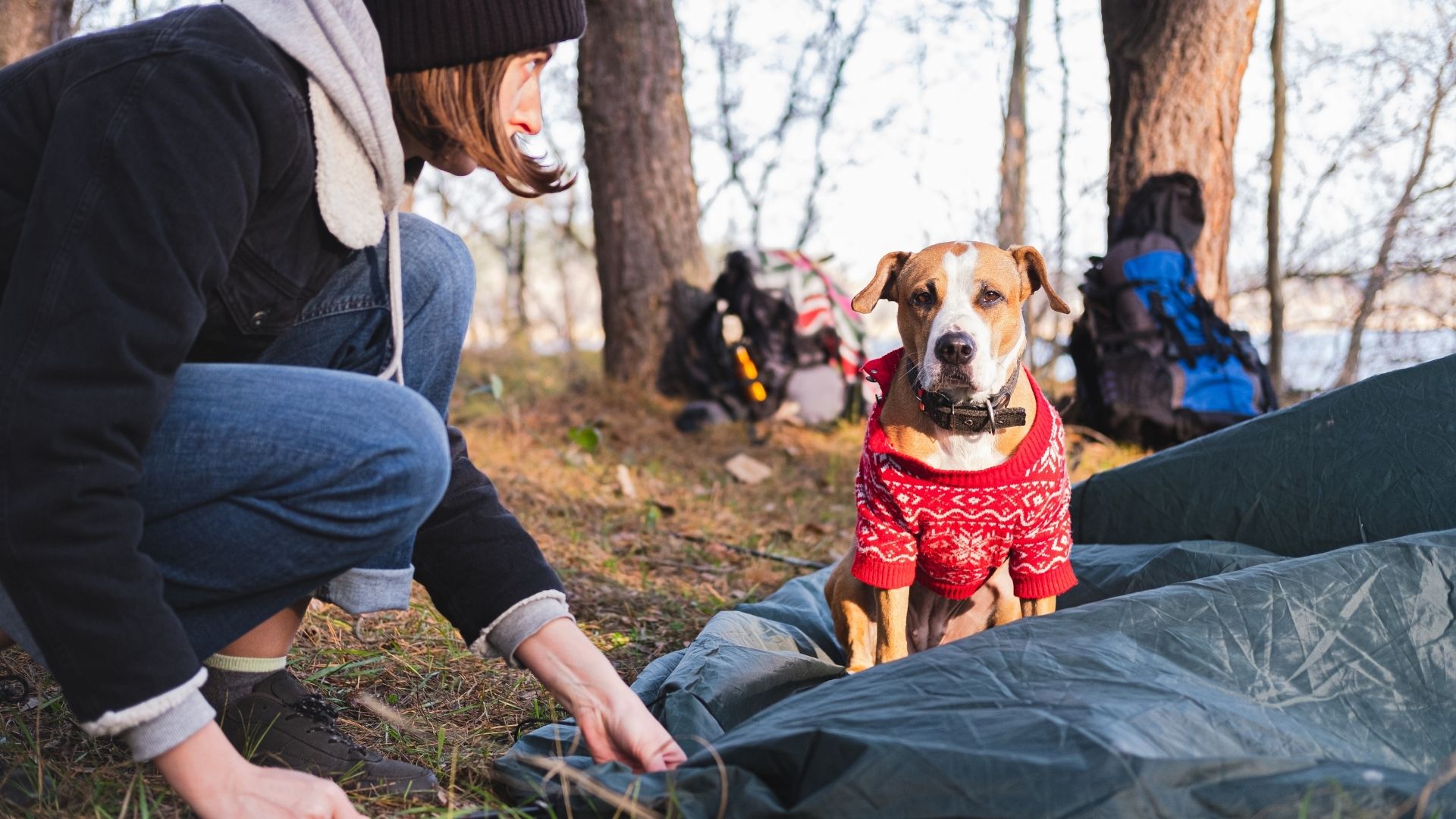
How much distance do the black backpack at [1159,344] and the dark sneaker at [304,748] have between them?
405 centimetres

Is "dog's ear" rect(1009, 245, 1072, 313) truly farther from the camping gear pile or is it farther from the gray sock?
the camping gear pile

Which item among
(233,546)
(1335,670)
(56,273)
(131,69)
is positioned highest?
(131,69)

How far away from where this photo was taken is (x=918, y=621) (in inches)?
110

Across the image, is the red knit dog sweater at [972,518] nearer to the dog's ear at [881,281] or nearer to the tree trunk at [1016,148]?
the dog's ear at [881,281]

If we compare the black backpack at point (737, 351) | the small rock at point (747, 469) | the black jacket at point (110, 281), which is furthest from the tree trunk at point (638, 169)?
the black jacket at point (110, 281)

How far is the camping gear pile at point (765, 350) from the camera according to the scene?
5.79 metres

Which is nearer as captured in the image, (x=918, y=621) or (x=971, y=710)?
(x=971, y=710)

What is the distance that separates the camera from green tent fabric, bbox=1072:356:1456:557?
2426 mm

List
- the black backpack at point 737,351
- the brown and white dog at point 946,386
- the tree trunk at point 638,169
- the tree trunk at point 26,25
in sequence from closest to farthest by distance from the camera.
→ the brown and white dog at point 946,386, the tree trunk at point 26,25, the black backpack at point 737,351, the tree trunk at point 638,169

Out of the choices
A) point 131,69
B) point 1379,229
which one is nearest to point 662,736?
point 131,69

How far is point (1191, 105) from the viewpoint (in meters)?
5.32

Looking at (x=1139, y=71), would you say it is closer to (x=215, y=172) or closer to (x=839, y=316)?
(x=839, y=316)

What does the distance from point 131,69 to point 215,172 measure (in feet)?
0.54

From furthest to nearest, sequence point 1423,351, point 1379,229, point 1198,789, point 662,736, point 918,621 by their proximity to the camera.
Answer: point 1379,229 → point 1423,351 → point 918,621 → point 662,736 → point 1198,789
